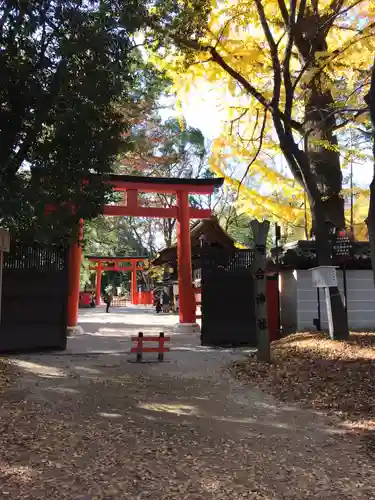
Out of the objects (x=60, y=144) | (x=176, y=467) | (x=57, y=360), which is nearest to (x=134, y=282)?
(x=57, y=360)

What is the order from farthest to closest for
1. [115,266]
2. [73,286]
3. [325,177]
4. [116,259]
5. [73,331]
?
1. [115,266]
2. [116,259]
3. [73,286]
4. [73,331]
5. [325,177]

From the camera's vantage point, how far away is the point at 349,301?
1300cm

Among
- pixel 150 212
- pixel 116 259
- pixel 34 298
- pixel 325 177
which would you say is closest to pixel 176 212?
pixel 150 212

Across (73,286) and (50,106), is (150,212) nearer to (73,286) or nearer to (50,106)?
(73,286)

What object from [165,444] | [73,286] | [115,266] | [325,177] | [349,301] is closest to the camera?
[165,444]

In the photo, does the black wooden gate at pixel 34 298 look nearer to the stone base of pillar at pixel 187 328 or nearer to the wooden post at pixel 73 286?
the wooden post at pixel 73 286

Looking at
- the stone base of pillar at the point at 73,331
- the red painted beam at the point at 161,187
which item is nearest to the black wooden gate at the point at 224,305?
the stone base of pillar at the point at 73,331

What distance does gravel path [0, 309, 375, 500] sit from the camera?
3.77 m

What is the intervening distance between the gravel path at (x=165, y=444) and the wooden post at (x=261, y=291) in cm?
155

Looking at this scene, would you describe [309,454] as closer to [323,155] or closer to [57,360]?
[57,360]

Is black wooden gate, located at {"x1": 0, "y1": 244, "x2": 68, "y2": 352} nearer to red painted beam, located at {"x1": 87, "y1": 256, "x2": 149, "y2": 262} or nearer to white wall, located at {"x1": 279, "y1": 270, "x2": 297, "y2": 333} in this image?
white wall, located at {"x1": 279, "y1": 270, "x2": 297, "y2": 333}

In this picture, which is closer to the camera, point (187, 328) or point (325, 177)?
point (325, 177)

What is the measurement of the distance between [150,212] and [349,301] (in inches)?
313

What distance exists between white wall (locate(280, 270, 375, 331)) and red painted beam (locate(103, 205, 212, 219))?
6014 mm
